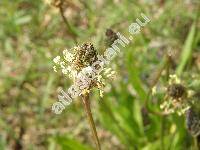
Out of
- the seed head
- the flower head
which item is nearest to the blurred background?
the seed head

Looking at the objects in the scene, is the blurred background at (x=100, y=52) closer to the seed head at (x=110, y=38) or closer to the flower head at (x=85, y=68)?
the seed head at (x=110, y=38)

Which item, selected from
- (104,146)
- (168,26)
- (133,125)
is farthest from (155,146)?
(168,26)

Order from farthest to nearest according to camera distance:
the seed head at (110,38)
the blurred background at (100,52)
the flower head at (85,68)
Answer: the blurred background at (100,52) → the seed head at (110,38) → the flower head at (85,68)

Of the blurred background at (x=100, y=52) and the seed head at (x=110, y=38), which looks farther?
the blurred background at (x=100, y=52)

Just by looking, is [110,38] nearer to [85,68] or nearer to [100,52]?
Result: [85,68]

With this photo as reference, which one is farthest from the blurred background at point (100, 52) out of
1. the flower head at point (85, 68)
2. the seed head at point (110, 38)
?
the flower head at point (85, 68)

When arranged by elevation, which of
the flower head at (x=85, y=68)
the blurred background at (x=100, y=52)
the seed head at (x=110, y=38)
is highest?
the blurred background at (x=100, y=52)

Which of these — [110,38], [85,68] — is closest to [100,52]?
[110,38]

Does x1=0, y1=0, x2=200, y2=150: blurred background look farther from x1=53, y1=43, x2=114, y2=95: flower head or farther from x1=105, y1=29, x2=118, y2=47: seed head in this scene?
x1=53, y1=43, x2=114, y2=95: flower head
